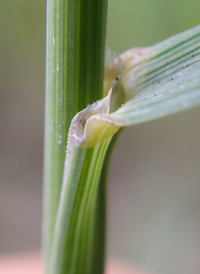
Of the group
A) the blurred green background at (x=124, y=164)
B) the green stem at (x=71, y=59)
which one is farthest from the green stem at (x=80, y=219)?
the blurred green background at (x=124, y=164)

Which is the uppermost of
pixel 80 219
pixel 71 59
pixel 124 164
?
pixel 124 164

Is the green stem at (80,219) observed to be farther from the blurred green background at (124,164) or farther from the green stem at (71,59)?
the blurred green background at (124,164)

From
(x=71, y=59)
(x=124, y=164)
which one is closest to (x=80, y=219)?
(x=71, y=59)

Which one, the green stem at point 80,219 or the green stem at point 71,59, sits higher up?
the green stem at point 71,59

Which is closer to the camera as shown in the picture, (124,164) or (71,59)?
(71,59)

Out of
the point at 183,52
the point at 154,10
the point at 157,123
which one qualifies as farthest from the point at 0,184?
the point at 183,52

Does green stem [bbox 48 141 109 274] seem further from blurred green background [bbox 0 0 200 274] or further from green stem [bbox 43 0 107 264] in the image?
blurred green background [bbox 0 0 200 274]

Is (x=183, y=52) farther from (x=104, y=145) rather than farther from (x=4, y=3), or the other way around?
(x=4, y=3)

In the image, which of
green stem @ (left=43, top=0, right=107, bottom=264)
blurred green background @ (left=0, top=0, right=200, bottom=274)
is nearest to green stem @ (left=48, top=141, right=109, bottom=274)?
green stem @ (left=43, top=0, right=107, bottom=264)

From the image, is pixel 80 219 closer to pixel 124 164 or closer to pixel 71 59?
pixel 71 59
